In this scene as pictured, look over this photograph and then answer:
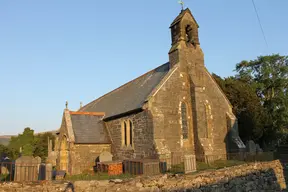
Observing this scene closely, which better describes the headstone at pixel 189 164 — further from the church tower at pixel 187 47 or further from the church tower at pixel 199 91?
the church tower at pixel 187 47

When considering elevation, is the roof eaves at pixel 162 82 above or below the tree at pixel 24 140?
above

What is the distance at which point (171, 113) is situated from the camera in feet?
67.4

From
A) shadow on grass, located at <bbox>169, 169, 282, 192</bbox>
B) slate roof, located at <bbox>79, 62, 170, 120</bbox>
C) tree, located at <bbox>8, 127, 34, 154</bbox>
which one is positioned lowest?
shadow on grass, located at <bbox>169, 169, 282, 192</bbox>

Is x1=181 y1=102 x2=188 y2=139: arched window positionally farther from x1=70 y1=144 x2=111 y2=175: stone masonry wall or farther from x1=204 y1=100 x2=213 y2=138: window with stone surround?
x1=70 y1=144 x2=111 y2=175: stone masonry wall

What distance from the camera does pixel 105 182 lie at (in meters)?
10.2

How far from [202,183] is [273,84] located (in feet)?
114

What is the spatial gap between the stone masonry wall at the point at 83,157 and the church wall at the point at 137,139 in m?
1.81

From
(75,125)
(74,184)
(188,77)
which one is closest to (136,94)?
(188,77)

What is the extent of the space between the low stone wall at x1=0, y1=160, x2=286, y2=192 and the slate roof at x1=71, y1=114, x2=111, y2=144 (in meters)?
13.2

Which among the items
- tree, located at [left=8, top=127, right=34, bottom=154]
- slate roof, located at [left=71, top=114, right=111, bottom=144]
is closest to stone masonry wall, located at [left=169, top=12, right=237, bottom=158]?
slate roof, located at [left=71, top=114, right=111, bottom=144]

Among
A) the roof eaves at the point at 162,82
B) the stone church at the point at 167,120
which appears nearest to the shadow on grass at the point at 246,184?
the stone church at the point at 167,120

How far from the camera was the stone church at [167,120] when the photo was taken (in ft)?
65.1

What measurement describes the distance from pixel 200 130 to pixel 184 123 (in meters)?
1.40

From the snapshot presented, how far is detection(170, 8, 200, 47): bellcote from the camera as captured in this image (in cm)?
2290
